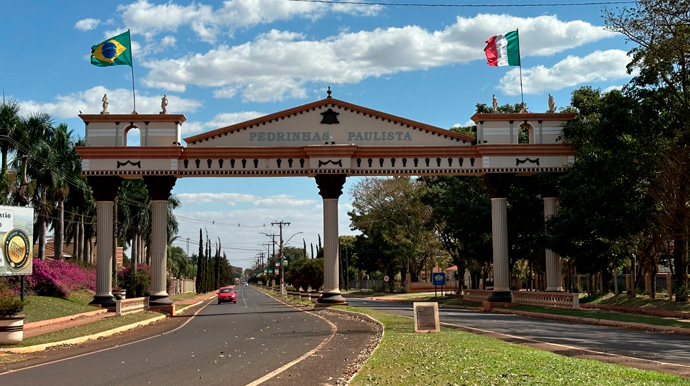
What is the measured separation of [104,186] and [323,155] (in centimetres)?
1133

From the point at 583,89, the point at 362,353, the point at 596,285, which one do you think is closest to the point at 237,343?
the point at 362,353

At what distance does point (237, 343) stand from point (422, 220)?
167 feet

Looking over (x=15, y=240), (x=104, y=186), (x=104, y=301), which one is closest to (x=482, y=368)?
(x=15, y=240)

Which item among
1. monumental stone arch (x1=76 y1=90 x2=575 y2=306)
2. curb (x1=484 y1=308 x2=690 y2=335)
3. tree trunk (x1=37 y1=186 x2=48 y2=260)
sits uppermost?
monumental stone arch (x1=76 y1=90 x2=575 y2=306)

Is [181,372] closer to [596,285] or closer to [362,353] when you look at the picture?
[362,353]

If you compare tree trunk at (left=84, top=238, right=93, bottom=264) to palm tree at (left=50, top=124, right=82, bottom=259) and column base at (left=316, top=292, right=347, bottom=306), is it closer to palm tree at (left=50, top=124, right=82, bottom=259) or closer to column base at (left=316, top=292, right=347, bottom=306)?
palm tree at (left=50, top=124, right=82, bottom=259)

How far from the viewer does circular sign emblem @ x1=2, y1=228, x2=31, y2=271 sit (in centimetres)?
2502

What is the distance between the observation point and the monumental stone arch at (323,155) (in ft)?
120

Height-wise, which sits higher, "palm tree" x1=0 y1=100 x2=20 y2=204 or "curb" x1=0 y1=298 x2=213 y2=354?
"palm tree" x1=0 y1=100 x2=20 y2=204

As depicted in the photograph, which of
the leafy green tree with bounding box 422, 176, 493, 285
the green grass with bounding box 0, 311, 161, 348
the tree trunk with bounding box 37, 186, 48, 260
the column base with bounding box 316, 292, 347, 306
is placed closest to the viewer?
the green grass with bounding box 0, 311, 161, 348

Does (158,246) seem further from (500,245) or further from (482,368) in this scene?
(482,368)

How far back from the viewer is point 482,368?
1215cm

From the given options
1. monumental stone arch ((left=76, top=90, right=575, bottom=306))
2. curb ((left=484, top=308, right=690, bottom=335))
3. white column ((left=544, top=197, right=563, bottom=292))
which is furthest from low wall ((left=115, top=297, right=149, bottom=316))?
white column ((left=544, top=197, right=563, bottom=292))

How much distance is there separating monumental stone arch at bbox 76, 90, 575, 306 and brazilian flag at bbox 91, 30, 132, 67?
2673 mm
